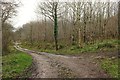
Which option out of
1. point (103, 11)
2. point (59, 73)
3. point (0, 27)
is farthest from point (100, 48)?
point (103, 11)

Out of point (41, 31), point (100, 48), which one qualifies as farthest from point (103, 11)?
point (41, 31)

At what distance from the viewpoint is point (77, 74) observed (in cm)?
1195

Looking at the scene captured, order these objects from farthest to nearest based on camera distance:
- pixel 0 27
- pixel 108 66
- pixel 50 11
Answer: pixel 50 11
pixel 0 27
pixel 108 66

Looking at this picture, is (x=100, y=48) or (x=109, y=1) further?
(x=109, y=1)

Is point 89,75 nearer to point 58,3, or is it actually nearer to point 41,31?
point 58,3

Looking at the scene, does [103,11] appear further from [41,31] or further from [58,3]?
[41,31]

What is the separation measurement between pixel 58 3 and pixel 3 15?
401 inches

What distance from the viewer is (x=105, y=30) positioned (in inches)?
1558

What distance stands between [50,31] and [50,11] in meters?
22.1

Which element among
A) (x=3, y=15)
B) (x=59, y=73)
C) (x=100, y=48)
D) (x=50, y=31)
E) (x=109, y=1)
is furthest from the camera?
(x=50, y=31)

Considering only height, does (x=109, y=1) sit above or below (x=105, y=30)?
above

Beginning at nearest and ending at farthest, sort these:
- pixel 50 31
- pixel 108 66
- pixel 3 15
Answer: pixel 108 66
pixel 3 15
pixel 50 31

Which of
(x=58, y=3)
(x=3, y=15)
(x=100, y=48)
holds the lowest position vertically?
(x=100, y=48)

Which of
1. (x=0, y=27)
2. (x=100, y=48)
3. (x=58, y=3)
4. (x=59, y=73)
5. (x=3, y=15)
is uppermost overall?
(x=58, y=3)
